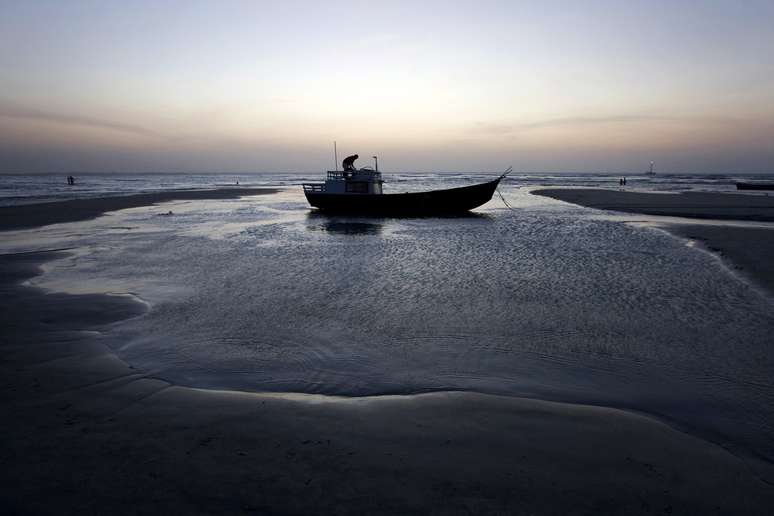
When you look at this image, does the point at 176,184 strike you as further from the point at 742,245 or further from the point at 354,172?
the point at 742,245

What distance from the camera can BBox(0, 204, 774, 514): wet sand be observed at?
109 inches

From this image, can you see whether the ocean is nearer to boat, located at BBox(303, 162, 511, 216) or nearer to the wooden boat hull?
boat, located at BBox(303, 162, 511, 216)

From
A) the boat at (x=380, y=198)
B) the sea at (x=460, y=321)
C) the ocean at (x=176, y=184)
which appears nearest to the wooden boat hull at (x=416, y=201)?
the boat at (x=380, y=198)

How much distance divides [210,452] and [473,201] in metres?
25.5

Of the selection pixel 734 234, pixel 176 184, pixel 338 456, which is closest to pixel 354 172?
pixel 734 234

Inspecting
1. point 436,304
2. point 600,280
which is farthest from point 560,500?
point 600,280

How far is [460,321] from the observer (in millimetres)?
6895

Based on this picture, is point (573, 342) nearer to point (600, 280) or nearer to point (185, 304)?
point (600, 280)

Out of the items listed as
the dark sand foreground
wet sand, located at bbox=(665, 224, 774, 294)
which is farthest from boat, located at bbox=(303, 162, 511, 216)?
wet sand, located at bbox=(665, 224, 774, 294)

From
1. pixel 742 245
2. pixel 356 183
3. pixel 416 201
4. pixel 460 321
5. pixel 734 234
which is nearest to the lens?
pixel 460 321

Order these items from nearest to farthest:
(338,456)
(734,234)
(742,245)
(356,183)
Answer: (338,456)
(742,245)
(734,234)
(356,183)

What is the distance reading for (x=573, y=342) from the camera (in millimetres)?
5984

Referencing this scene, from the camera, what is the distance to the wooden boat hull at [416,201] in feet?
86.5

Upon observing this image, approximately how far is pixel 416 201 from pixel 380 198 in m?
2.20
